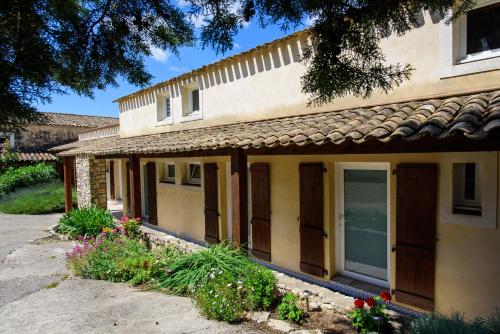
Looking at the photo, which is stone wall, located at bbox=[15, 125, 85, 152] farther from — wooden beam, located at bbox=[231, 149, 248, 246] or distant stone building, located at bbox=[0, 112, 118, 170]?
wooden beam, located at bbox=[231, 149, 248, 246]

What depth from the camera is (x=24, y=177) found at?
21.6 m

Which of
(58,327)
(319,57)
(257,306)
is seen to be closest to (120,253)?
(58,327)

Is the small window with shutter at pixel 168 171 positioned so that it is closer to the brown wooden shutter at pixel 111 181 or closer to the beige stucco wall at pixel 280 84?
the beige stucco wall at pixel 280 84

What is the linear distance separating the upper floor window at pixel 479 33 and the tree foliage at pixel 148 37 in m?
2.75

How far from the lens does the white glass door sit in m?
5.99

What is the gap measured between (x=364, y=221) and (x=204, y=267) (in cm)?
319

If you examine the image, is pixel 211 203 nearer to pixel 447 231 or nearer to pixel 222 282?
pixel 222 282

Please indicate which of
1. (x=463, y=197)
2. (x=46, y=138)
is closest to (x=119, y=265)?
(x=463, y=197)

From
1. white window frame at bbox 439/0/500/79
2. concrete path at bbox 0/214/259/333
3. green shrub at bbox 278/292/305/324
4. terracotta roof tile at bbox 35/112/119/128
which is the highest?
terracotta roof tile at bbox 35/112/119/128

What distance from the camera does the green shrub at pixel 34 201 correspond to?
17906 mm

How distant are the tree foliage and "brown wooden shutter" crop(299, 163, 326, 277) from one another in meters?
3.71

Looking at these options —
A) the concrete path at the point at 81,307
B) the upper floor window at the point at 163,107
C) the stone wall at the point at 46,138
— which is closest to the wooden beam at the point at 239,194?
the concrete path at the point at 81,307

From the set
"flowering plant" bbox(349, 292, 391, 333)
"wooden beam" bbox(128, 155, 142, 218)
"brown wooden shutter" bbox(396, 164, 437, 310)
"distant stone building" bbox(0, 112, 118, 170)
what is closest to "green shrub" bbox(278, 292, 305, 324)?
"flowering plant" bbox(349, 292, 391, 333)

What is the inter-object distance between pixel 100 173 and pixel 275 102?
386 inches
